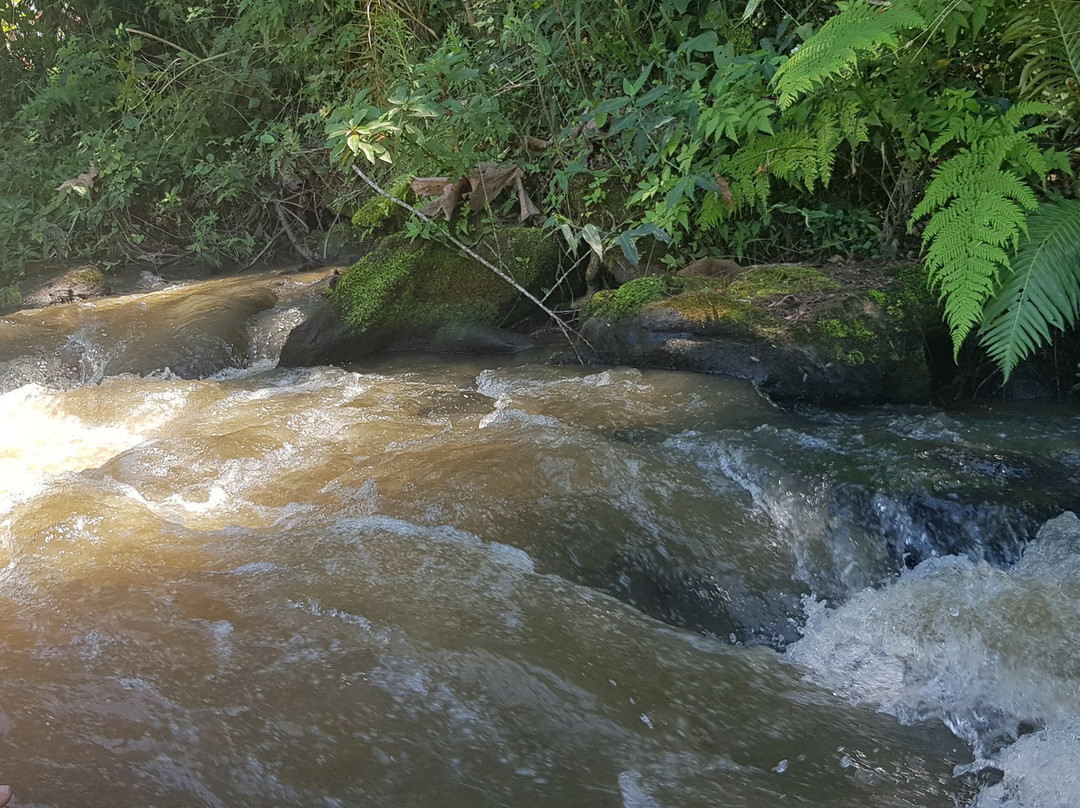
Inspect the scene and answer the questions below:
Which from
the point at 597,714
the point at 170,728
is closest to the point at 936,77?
the point at 597,714

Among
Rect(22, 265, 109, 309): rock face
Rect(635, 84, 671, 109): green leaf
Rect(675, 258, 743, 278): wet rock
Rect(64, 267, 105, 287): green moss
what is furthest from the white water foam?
Rect(64, 267, 105, 287): green moss

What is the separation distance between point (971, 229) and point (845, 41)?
88 centimetres

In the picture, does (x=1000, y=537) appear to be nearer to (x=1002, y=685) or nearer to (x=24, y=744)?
(x=1002, y=685)

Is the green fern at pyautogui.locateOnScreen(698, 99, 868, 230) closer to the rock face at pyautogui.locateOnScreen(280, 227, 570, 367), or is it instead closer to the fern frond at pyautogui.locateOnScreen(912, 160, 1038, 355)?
the fern frond at pyautogui.locateOnScreen(912, 160, 1038, 355)

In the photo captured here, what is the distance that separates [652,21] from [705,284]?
1.80 meters

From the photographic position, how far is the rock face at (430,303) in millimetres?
4996

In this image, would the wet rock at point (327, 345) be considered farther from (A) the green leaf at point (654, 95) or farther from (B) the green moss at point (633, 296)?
(A) the green leaf at point (654, 95)

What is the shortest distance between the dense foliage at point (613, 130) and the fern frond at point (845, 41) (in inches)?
0.5

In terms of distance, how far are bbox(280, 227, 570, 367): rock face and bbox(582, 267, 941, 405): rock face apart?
859mm

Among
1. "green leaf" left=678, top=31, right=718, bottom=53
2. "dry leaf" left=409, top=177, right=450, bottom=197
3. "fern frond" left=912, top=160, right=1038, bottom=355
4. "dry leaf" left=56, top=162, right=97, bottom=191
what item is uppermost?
"green leaf" left=678, top=31, right=718, bottom=53

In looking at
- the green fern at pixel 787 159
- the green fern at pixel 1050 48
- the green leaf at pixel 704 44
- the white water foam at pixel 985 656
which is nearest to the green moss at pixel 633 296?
the green fern at pixel 787 159

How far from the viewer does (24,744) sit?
1.68 m

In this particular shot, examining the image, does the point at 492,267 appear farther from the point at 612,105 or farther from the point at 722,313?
the point at 722,313

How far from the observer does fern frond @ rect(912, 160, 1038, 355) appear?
326 cm
